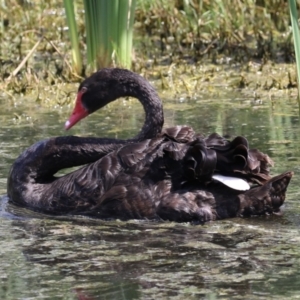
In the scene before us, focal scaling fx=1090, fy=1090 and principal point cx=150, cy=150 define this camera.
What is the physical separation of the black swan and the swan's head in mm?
203

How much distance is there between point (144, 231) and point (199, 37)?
5138 mm

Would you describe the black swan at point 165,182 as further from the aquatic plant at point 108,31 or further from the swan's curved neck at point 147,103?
the aquatic plant at point 108,31

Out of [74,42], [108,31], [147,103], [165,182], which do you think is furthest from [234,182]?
[74,42]

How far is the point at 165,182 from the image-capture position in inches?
221

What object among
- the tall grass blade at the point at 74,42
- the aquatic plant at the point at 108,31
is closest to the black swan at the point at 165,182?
the aquatic plant at the point at 108,31

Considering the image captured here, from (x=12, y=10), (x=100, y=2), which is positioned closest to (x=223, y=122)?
(x=100, y=2)

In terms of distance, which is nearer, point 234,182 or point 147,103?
point 234,182

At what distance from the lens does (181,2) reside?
10.9 m

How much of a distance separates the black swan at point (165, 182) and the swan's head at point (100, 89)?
0.20 meters

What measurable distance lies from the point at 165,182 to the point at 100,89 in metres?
0.84

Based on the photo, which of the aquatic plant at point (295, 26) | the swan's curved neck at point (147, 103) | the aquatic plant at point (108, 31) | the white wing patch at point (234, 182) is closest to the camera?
the aquatic plant at point (295, 26)

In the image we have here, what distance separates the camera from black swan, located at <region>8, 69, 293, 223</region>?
5512 millimetres

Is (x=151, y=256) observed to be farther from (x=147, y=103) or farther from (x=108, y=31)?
(x=108, y=31)

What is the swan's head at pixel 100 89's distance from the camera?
6109 mm
